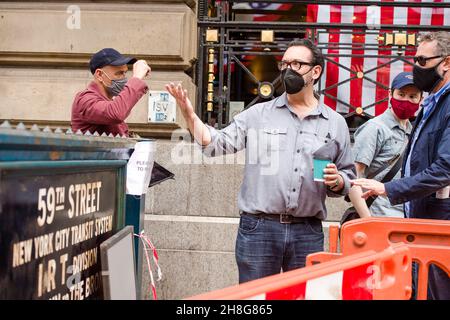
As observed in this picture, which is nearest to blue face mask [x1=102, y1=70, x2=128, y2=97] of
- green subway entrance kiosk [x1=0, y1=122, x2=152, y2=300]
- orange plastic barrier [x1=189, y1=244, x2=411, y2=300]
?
green subway entrance kiosk [x1=0, y1=122, x2=152, y2=300]

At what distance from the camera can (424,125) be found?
3.62m

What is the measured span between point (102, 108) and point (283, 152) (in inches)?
43.1

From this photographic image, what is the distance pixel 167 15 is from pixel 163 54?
1.25 feet

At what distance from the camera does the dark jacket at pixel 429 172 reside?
3365 millimetres

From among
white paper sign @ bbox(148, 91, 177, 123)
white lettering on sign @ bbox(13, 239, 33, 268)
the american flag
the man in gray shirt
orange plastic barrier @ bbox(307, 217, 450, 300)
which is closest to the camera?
white lettering on sign @ bbox(13, 239, 33, 268)

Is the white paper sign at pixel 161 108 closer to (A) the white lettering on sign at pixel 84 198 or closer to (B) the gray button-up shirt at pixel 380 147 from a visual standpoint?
(B) the gray button-up shirt at pixel 380 147

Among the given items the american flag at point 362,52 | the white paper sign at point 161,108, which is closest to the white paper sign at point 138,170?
the white paper sign at point 161,108

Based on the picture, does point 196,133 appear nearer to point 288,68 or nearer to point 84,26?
point 288,68

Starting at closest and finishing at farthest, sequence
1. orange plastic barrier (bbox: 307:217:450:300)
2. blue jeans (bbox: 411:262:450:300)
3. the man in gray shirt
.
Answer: orange plastic barrier (bbox: 307:217:450:300) < blue jeans (bbox: 411:262:450:300) < the man in gray shirt

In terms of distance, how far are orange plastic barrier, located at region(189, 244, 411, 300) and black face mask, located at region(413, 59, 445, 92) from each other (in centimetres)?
186

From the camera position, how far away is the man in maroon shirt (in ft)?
12.7

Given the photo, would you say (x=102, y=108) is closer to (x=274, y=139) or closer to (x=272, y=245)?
(x=274, y=139)

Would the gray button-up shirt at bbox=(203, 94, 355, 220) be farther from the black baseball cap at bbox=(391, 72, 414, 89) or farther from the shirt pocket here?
the black baseball cap at bbox=(391, 72, 414, 89)
